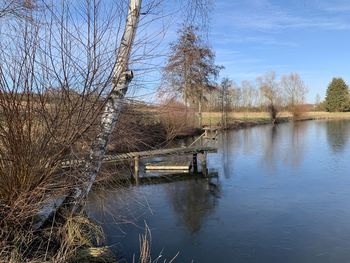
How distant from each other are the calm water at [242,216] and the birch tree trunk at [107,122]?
1.23 m

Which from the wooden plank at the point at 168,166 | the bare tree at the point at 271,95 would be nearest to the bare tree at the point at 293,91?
the bare tree at the point at 271,95

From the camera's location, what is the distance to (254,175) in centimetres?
1535

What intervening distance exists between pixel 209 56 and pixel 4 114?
33.8 metres

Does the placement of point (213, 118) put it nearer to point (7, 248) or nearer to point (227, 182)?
point (227, 182)

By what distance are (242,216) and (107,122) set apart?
6194 millimetres

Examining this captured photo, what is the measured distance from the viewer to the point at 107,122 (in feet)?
15.6

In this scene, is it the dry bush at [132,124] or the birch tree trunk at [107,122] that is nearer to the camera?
the birch tree trunk at [107,122]

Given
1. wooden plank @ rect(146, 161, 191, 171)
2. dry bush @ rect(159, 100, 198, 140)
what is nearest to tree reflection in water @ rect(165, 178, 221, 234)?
wooden plank @ rect(146, 161, 191, 171)

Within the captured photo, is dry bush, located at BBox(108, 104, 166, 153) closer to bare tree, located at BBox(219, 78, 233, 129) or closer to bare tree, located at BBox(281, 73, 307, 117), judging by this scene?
bare tree, located at BBox(219, 78, 233, 129)

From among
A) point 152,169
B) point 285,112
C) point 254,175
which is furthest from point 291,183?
point 285,112

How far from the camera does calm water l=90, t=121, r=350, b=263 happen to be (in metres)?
7.84

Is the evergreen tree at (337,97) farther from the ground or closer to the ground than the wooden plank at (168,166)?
farther from the ground

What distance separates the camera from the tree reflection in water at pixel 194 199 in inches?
387

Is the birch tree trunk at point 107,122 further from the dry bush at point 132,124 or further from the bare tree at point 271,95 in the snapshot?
the bare tree at point 271,95
